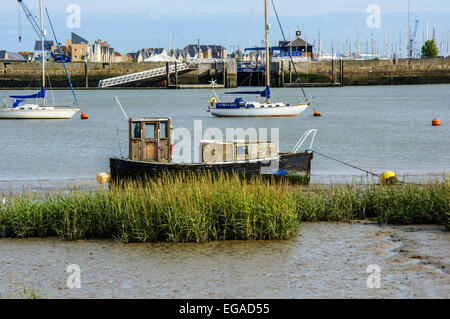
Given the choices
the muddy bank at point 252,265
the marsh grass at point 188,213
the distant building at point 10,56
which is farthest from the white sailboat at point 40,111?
the distant building at point 10,56

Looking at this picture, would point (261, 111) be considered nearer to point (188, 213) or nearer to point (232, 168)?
point (232, 168)

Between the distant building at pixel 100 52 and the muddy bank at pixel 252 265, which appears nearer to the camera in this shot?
the muddy bank at pixel 252 265

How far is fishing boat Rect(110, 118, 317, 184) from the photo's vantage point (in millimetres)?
19297

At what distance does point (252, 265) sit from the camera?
39.5 ft

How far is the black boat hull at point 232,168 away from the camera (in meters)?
19.2

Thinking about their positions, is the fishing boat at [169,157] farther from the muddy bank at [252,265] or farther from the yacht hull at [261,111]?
the yacht hull at [261,111]

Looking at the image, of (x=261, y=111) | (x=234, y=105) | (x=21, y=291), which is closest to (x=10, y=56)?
(x=234, y=105)

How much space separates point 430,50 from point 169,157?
13344 cm

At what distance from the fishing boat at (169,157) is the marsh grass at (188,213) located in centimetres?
438
